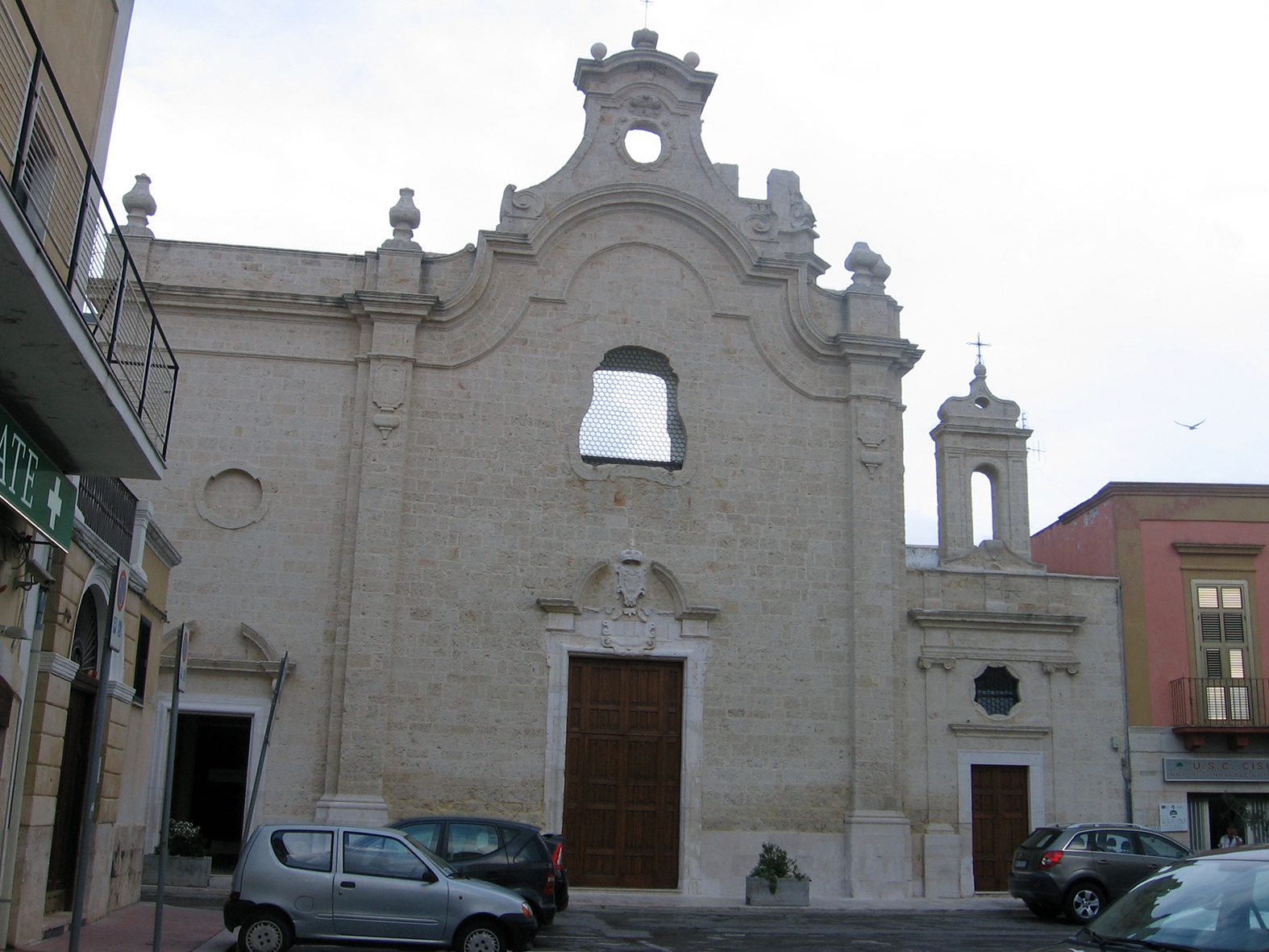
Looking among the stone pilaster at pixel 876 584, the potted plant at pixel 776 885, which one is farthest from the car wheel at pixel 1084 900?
the potted plant at pixel 776 885

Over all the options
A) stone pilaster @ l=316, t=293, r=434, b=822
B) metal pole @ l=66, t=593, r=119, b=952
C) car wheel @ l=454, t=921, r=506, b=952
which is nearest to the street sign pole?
metal pole @ l=66, t=593, r=119, b=952

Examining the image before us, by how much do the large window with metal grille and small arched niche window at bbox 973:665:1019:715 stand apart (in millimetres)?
3382

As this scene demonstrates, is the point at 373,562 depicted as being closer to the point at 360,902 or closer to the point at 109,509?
the point at 109,509

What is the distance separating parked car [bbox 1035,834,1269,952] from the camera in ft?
17.9

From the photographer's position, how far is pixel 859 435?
20.8 meters

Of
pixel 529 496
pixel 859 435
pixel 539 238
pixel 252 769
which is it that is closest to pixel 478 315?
pixel 539 238

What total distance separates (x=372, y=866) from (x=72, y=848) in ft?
10.6

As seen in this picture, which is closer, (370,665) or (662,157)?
(370,665)

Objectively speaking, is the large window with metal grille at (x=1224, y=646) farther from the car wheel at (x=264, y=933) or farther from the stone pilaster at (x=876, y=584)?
the car wheel at (x=264, y=933)

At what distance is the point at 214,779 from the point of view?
19.2 meters

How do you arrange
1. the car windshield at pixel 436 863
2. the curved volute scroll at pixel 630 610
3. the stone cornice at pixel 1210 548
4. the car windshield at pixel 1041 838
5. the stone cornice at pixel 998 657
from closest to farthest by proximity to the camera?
the car windshield at pixel 436 863
the car windshield at pixel 1041 838
the curved volute scroll at pixel 630 610
the stone cornice at pixel 998 657
the stone cornice at pixel 1210 548

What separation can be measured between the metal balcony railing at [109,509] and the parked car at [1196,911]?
8818 millimetres

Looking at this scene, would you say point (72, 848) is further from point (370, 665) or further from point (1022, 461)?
point (1022, 461)

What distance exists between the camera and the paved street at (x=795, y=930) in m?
13.2
